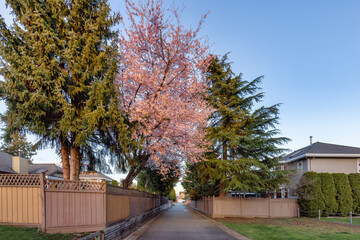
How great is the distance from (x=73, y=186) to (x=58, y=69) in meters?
A: 4.69

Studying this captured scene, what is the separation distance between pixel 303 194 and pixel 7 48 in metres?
21.8

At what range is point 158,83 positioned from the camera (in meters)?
12.6

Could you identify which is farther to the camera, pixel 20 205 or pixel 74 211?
pixel 74 211

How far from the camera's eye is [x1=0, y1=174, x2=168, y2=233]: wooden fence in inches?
320

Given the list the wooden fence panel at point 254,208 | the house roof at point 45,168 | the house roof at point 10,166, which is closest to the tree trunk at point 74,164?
the house roof at point 10,166

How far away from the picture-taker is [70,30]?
11.7 metres

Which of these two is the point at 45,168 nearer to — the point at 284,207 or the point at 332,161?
the point at 284,207

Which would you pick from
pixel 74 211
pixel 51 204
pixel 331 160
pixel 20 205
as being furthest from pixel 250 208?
pixel 20 205

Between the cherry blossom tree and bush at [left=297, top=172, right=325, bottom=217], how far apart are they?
1241 centimetres

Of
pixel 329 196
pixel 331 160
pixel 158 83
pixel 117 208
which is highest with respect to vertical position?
pixel 158 83

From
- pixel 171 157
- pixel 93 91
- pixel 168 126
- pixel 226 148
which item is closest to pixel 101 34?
pixel 93 91

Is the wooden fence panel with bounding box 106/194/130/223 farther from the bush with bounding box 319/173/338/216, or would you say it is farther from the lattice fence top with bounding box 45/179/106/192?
the bush with bounding box 319/173/338/216

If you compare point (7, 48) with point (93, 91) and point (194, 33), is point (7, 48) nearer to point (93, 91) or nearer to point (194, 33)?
point (93, 91)

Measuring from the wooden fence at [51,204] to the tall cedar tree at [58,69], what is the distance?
7.80 feet
